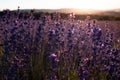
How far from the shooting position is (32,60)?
418cm

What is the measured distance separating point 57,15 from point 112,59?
260 cm

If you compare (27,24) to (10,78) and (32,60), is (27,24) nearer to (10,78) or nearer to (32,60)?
(32,60)

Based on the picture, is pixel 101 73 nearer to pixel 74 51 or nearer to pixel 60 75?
pixel 60 75

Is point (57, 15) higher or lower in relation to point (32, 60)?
higher

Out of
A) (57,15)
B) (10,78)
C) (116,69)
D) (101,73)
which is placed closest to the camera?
(10,78)

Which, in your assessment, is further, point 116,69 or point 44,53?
point 44,53

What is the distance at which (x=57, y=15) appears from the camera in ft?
19.0

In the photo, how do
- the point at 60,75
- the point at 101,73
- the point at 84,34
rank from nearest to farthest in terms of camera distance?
1. the point at 60,75
2. the point at 101,73
3. the point at 84,34

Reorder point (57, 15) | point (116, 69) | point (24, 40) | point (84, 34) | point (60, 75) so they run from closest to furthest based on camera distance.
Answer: point (116, 69), point (60, 75), point (24, 40), point (84, 34), point (57, 15)

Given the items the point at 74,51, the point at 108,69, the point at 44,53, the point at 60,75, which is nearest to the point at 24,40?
the point at 44,53

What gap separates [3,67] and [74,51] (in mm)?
1353

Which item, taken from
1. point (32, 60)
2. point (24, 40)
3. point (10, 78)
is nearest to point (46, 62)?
point (32, 60)

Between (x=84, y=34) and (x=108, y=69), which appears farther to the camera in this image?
(x=84, y=34)

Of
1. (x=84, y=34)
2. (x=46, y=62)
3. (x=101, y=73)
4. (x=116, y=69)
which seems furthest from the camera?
(x=84, y=34)
